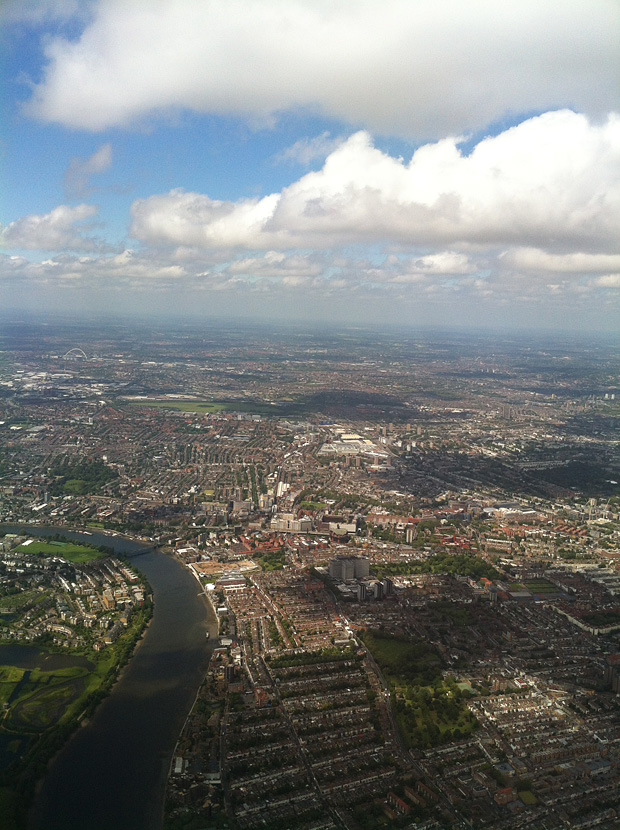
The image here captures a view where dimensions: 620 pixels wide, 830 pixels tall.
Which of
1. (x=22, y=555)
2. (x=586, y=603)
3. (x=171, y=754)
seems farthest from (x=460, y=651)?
(x=22, y=555)

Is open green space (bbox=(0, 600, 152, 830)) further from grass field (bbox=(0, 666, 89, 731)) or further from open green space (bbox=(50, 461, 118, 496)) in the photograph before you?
open green space (bbox=(50, 461, 118, 496))

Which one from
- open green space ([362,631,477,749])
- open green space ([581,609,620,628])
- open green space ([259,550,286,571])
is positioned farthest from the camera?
open green space ([259,550,286,571])

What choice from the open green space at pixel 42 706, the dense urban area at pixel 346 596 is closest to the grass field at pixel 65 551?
the dense urban area at pixel 346 596

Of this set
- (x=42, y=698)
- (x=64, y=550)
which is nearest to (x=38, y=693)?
(x=42, y=698)

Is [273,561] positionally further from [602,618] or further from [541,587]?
[602,618]

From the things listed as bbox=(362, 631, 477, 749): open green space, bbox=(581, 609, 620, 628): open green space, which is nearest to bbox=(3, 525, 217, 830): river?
bbox=(362, 631, 477, 749): open green space

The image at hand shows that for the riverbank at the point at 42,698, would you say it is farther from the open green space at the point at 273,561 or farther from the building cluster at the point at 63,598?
the open green space at the point at 273,561

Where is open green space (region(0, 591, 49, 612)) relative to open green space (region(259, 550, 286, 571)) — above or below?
above
